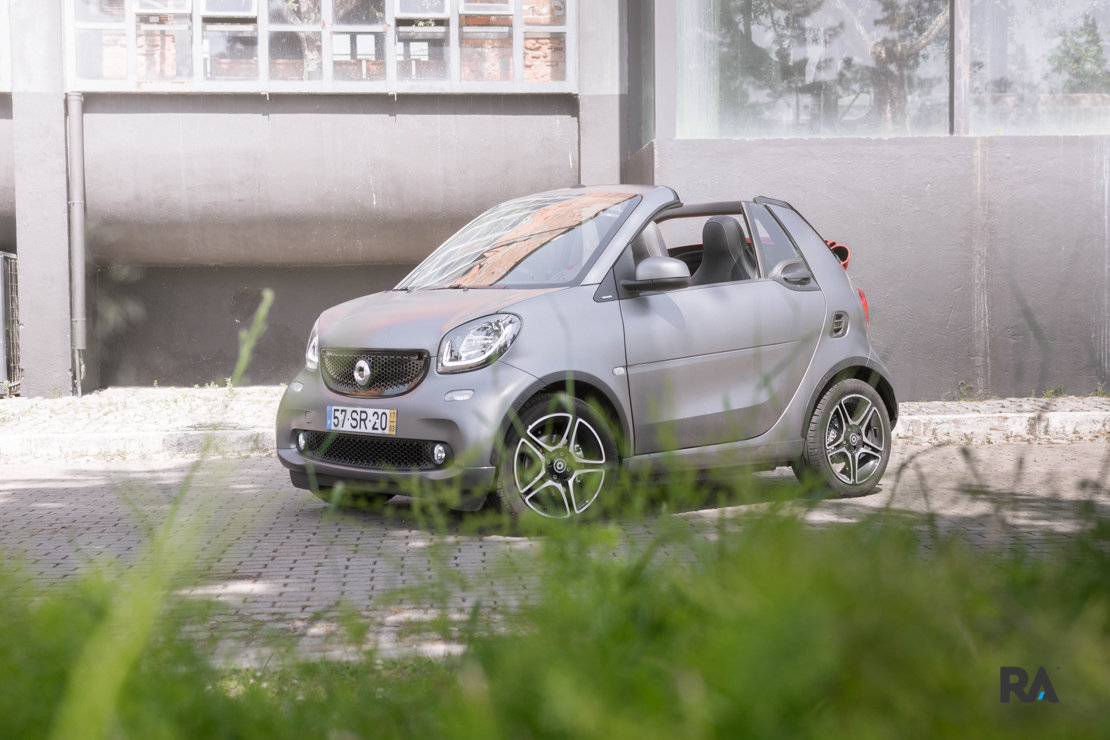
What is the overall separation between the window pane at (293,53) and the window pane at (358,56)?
223 mm

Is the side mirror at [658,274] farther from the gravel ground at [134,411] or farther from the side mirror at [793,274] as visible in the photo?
the gravel ground at [134,411]

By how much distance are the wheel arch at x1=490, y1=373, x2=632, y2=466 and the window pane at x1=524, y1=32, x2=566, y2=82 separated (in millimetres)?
9031

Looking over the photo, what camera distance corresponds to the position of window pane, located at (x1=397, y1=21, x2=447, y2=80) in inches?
512

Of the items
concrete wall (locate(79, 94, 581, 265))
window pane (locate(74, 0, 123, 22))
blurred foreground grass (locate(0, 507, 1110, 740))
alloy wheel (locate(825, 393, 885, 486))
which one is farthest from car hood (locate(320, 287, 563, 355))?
window pane (locate(74, 0, 123, 22))

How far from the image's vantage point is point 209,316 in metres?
14.6

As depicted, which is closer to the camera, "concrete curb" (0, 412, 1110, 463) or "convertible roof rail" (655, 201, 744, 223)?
"convertible roof rail" (655, 201, 744, 223)

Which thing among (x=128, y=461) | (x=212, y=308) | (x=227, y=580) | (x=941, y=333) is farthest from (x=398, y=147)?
(x=227, y=580)

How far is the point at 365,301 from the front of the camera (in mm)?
5797

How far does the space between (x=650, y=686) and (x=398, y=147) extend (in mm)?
12830

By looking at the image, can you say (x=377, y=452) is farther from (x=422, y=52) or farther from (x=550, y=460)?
(x=422, y=52)

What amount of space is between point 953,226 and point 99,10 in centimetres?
1110

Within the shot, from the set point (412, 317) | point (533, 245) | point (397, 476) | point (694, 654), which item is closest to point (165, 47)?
point (533, 245)

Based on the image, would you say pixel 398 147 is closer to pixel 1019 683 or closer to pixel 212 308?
pixel 212 308

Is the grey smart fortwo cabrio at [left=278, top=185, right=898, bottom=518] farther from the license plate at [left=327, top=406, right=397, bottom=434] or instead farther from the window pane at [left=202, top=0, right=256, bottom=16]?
the window pane at [left=202, top=0, right=256, bottom=16]
